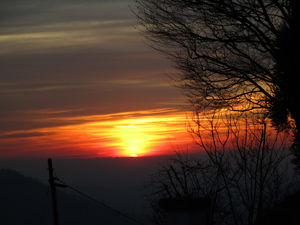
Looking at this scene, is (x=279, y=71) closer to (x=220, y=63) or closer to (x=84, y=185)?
(x=220, y=63)

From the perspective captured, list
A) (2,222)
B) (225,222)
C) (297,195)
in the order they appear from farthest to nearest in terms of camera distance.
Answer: (2,222)
(297,195)
(225,222)

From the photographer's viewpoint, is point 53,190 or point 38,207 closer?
point 53,190

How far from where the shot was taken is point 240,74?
10711 mm

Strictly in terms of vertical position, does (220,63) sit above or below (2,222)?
above

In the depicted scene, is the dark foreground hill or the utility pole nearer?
the utility pole

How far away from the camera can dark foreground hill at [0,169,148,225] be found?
277 feet

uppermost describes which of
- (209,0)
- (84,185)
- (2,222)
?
(209,0)

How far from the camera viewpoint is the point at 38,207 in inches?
3777

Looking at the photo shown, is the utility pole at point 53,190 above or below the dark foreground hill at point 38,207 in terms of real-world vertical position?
above

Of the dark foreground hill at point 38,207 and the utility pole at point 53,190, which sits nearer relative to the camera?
the utility pole at point 53,190

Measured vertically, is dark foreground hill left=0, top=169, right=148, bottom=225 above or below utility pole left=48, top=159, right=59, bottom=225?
below

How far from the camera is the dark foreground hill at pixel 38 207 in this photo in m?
84.5

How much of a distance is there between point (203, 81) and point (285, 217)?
340cm

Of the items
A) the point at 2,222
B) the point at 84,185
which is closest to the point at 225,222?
the point at 84,185
